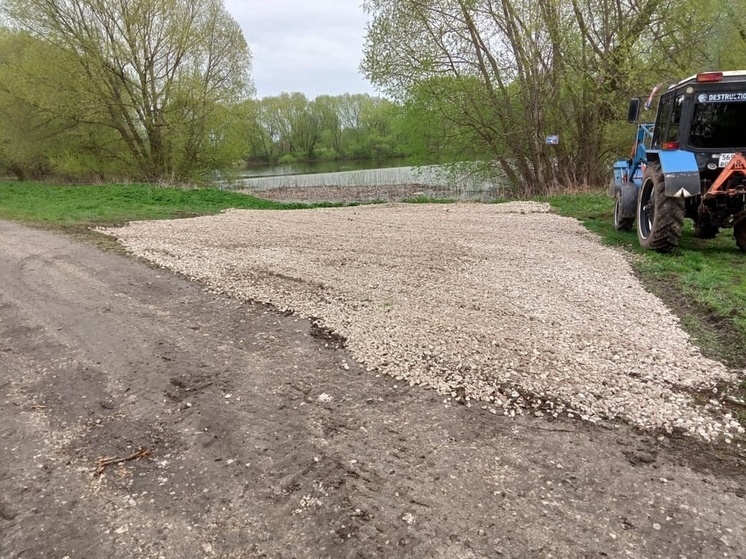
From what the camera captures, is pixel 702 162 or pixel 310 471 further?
pixel 702 162

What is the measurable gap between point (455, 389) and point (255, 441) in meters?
1.42

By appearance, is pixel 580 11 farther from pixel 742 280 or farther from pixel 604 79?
pixel 742 280

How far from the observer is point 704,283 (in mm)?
5656

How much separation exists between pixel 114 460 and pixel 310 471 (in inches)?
44.4

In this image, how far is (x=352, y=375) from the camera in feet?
12.0

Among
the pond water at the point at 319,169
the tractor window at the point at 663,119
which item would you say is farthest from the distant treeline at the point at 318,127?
the tractor window at the point at 663,119

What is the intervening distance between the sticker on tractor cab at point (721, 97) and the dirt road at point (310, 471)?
20.1 feet

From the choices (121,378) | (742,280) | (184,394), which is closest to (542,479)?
(184,394)

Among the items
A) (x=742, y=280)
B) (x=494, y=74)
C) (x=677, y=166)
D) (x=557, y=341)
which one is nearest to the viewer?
(x=557, y=341)

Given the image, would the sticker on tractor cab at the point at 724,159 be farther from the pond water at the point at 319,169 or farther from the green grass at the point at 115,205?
the pond water at the point at 319,169

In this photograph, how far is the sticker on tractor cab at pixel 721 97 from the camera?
6.66 m

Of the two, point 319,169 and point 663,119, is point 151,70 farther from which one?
point 319,169

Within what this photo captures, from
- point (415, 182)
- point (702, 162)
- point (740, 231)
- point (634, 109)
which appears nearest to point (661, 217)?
point (702, 162)

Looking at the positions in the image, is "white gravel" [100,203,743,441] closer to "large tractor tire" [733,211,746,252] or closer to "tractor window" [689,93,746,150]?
"large tractor tire" [733,211,746,252]
